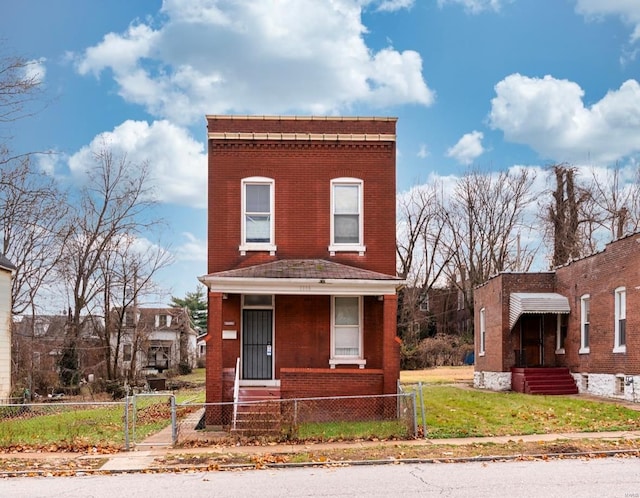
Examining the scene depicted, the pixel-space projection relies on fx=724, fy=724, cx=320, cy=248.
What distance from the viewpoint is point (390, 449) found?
44.6 ft

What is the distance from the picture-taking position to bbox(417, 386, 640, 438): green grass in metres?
16.1

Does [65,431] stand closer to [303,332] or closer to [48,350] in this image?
[303,332]

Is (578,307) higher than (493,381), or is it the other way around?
(578,307)

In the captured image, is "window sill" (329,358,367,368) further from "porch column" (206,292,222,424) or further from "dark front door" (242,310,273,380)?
"porch column" (206,292,222,424)

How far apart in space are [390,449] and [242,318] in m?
7.60

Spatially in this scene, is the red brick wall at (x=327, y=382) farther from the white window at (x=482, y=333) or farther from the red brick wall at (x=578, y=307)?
the white window at (x=482, y=333)

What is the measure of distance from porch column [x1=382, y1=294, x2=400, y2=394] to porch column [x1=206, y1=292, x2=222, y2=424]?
4085mm

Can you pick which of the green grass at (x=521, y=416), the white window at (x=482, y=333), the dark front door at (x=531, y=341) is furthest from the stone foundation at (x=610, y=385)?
the white window at (x=482, y=333)

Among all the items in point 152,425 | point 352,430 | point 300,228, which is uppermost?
point 300,228

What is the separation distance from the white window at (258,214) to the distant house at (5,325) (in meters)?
11.1

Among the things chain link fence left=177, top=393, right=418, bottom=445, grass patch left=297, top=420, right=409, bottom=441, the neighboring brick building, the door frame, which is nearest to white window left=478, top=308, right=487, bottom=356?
the neighboring brick building

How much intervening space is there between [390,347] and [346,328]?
2.21m

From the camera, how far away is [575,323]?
2578cm

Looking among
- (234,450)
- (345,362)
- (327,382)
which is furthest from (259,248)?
(234,450)
